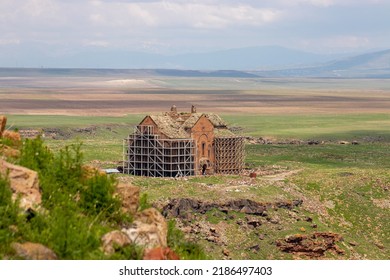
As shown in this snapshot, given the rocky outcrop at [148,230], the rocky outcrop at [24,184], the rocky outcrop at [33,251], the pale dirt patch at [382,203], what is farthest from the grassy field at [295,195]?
the rocky outcrop at [33,251]

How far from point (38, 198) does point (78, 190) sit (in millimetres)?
1248

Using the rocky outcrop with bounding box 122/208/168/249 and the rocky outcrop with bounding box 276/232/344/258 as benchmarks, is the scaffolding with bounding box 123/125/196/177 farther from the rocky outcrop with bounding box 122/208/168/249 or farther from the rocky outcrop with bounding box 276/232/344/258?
the rocky outcrop with bounding box 122/208/168/249

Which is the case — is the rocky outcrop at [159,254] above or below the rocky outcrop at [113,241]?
below

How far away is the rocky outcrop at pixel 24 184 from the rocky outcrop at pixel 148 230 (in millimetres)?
1674

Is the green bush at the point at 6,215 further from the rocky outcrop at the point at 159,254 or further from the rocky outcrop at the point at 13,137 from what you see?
the rocky outcrop at the point at 13,137

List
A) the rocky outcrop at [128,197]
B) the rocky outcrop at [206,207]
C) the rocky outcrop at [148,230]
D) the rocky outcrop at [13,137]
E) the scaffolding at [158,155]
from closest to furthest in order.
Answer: the rocky outcrop at [148,230], the rocky outcrop at [128,197], the rocky outcrop at [13,137], the rocky outcrop at [206,207], the scaffolding at [158,155]

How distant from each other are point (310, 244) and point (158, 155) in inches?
842

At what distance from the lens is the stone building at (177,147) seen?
6844 centimetres

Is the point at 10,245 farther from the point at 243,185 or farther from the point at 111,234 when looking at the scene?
the point at 243,185

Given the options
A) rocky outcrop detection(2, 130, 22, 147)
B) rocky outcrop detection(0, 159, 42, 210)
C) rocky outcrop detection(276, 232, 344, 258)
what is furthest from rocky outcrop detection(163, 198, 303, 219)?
rocky outcrop detection(0, 159, 42, 210)

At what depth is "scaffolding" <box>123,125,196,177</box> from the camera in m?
68.4

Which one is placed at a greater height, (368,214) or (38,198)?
→ (38,198)

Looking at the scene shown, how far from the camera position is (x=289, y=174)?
71.1 m

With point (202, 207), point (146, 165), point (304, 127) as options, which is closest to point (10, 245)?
point (202, 207)
